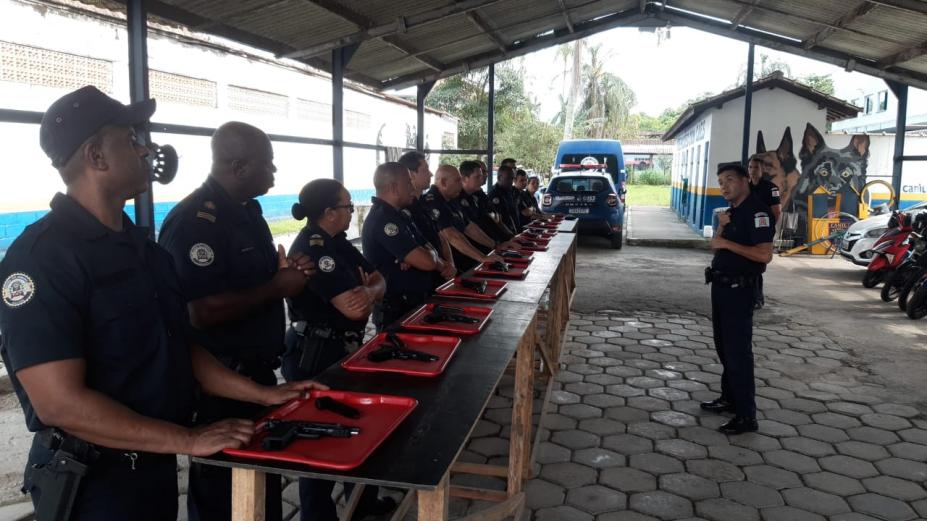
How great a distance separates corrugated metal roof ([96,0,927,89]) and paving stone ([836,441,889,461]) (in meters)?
3.81

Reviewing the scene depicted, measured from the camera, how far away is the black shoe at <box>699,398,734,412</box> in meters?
4.17

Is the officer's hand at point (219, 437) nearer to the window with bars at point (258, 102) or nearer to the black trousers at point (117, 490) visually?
the black trousers at point (117, 490)

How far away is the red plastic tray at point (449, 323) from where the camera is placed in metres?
2.58

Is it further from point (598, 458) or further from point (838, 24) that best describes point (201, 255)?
point (838, 24)

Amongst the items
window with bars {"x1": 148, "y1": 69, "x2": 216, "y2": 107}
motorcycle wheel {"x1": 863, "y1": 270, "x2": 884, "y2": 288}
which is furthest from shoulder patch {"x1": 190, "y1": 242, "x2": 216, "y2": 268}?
motorcycle wheel {"x1": 863, "y1": 270, "x2": 884, "y2": 288}

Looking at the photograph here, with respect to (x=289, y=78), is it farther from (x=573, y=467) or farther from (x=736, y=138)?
(x=573, y=467)

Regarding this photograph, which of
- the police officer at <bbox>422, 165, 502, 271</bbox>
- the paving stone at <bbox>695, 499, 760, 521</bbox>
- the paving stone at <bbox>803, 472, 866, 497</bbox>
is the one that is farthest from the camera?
the police officer at <bbox>422, 165, 502, 271</bbox>

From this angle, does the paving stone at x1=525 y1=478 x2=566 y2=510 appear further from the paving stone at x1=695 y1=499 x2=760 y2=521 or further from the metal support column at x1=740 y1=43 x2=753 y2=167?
the metal support column at x1=740 y1=43 x2=753 y2=167

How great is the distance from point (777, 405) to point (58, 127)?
441cm

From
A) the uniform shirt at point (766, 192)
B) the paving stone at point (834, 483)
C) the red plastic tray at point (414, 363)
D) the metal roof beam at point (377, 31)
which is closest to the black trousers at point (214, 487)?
the red plastic tray at point (414, 363)

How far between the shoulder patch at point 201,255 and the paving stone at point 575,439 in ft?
7.93

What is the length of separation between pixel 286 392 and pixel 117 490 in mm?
463

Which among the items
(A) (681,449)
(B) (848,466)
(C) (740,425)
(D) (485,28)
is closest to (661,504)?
(A) (681,449)

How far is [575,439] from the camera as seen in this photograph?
3.78 m
